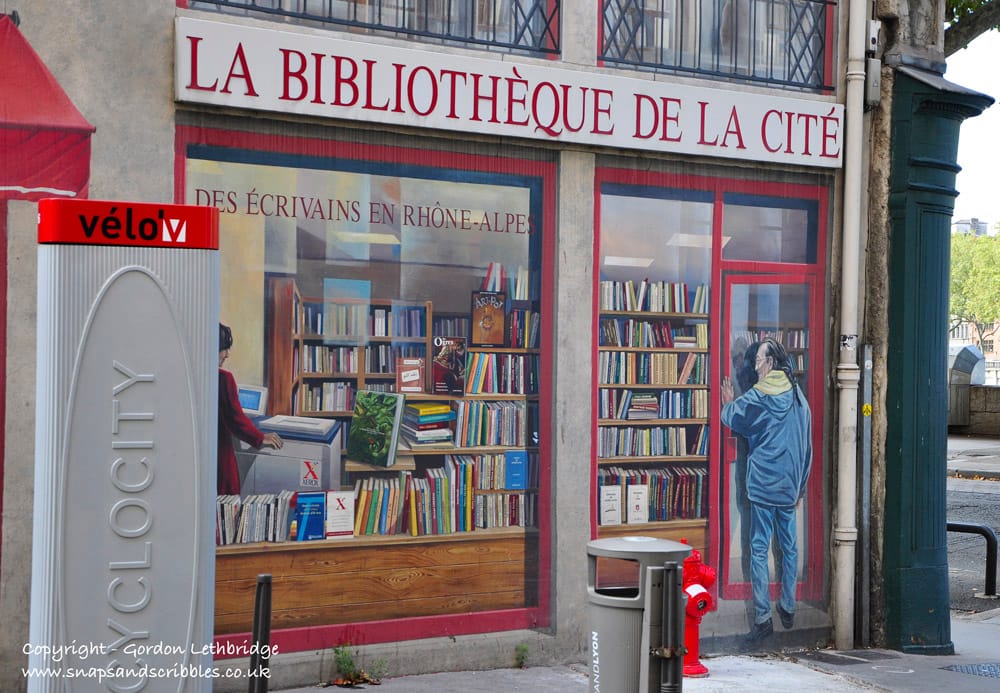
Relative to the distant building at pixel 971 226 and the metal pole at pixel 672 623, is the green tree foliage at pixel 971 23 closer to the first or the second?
the metal pole at pixel 672 623

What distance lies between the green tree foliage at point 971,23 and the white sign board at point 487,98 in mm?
3701

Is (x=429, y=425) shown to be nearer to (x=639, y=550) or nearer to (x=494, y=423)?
(x=494, y=423)

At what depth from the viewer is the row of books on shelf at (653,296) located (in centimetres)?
864

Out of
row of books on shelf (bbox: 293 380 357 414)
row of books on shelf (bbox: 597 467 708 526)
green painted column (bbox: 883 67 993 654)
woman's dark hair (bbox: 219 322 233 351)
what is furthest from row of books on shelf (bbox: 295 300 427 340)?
green painted column (bbox: 883 67 993 654)

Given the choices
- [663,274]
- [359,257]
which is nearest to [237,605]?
[359,257]

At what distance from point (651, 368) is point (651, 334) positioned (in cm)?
24

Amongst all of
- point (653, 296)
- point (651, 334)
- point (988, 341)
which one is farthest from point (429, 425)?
point (988, 341)

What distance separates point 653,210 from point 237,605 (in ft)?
12.9

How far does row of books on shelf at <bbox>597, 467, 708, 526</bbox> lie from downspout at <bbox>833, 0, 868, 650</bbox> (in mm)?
1142

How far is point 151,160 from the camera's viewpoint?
708 centimetres

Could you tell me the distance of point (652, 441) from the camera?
8820 mm

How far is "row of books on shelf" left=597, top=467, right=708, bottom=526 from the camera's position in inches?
339

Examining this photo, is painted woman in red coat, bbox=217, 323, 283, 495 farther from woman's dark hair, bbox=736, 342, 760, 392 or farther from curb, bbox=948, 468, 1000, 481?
curb, bbox=948, 468, 1000, 481

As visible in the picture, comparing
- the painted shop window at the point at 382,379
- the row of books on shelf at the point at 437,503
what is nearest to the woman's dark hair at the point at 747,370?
the painted shop window at the point at 382,379
